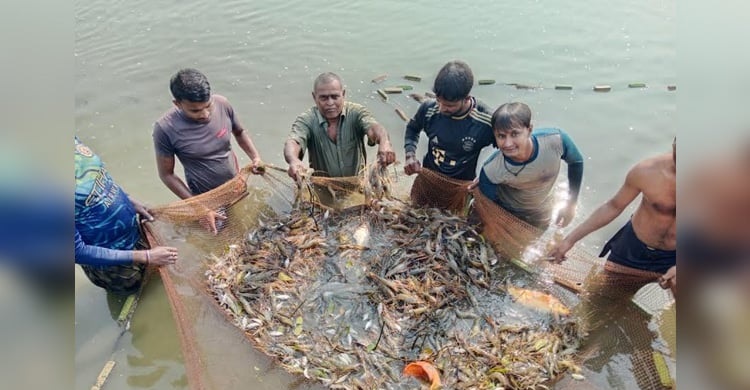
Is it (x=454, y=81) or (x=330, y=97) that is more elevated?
(x=454, y=81)

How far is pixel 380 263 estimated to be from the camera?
5031 millimetres

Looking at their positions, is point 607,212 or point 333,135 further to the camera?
point 333,135

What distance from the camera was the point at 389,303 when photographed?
15.4 feet

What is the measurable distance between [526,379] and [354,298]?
1.61 meters

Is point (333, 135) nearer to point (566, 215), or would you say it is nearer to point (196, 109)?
point (196, 109)

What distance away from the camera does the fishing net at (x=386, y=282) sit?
4.28 m

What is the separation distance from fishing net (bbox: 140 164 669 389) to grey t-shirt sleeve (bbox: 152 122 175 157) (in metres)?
0.60

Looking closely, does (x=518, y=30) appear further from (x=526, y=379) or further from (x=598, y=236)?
(x=526, y=379)

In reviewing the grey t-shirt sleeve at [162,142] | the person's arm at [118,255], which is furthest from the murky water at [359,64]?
the grey t-shirt sleeve at [162,142]

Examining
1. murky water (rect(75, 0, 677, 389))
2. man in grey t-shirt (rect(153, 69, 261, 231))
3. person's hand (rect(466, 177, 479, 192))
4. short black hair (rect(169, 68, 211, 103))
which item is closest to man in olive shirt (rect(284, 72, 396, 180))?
man in grey t-shirt (rect(153, 69, 261, 231))

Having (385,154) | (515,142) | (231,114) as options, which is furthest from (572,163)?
(231,114)

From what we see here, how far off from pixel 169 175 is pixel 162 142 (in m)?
0.40

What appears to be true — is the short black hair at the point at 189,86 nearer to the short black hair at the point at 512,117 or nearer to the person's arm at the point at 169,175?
the person's arm at the point at 169,175
